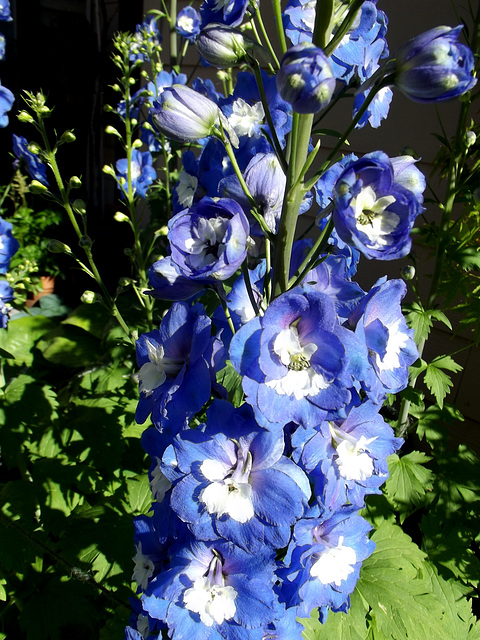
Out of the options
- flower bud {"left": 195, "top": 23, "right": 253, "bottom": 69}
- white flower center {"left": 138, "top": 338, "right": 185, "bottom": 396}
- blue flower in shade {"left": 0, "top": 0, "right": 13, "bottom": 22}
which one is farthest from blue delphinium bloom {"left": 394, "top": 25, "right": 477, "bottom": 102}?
blue flower in shade {"left": 0, "top": 0, "right": 13, "bottom": 22}

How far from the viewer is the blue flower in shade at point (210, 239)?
2.51ft

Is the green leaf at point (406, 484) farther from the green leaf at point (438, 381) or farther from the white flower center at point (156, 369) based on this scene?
the white flower center at point (156, 369)

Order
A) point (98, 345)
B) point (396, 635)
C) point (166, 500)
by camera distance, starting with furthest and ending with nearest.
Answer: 1. point (98, 345)
2. point (396, 635)
3. point (166, 500)

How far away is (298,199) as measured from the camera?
0.81 metres

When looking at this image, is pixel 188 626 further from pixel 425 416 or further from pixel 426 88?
pixel 425 416

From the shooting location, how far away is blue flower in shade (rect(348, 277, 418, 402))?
0.81 m

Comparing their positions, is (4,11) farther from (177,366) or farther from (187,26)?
(177,366)

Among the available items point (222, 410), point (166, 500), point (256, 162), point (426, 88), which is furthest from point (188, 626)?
point (426, 88)

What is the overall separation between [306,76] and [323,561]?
88 centimetres

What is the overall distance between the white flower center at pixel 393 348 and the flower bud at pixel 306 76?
0.41 m

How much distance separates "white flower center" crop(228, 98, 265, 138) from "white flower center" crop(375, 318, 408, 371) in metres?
0.51

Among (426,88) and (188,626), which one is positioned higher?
(426,88)

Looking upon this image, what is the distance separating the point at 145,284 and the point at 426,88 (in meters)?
1.53

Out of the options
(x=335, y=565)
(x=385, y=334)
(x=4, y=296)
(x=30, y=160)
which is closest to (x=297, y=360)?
(x=385, y=334)
